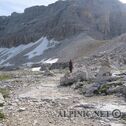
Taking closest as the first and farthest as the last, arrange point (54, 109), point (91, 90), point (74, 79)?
point (54, 109)
point (91, 90)
point (74, 79)

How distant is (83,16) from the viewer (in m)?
157

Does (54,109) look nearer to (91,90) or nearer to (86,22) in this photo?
(91,90)

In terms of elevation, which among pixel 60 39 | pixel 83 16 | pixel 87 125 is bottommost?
pixel 87 125

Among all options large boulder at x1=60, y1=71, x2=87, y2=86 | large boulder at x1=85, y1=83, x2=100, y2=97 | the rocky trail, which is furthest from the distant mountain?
the rocky trail

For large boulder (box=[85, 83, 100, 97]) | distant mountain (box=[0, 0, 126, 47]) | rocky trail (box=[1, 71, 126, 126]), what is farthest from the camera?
distant mountain (box=[0, 0, 126, 47])

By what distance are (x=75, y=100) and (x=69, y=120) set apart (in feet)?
17.4

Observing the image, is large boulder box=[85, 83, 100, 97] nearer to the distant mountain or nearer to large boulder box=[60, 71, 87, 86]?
large boulder box=[60, 71, 87, 86]

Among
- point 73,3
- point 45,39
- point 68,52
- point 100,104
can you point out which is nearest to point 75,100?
point 100,104

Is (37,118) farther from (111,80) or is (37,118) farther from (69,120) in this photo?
(111,80)

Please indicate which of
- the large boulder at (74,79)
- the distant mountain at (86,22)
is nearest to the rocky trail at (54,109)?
the large boulder at (74,79)

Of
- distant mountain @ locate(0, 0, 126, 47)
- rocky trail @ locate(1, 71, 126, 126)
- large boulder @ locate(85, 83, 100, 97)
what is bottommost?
rocky trail @ locate(1, 71, 126, 126)

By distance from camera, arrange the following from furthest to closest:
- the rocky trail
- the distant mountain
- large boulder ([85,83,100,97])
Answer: the distant mountain → large boulder ([85,83,100,97]) → the rocky trail

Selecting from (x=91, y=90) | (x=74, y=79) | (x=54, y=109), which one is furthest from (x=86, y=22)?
(x=54, y=109)

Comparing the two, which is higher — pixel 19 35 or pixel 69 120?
pixel 19 35
